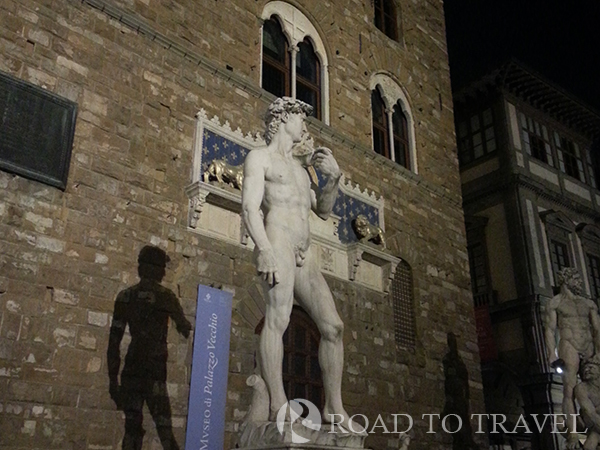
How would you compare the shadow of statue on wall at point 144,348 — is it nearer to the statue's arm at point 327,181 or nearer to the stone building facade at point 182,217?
the stone building facade at point 182,217

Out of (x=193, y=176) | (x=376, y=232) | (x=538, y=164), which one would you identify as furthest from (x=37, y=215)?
(x=538, y=164)

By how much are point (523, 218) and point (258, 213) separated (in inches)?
622

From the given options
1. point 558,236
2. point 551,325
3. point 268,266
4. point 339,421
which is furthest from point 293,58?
point 558,236

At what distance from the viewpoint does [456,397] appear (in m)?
11.3

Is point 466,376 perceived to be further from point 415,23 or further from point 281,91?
point 415,23

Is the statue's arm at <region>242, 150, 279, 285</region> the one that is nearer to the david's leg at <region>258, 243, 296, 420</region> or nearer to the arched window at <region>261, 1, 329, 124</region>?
the david's leg at <region>258, 243, 296, 420</region>

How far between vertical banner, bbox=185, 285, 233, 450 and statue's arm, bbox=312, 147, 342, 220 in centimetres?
257

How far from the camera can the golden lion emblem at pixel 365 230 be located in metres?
10.3

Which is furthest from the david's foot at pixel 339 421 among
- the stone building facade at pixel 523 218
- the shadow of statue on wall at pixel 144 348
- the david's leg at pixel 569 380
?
the stone building facade at pixel 523 218

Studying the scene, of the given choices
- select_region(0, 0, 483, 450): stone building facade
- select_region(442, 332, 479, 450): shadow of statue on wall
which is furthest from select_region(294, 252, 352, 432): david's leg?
select_region(442, 332, 479, 450): shadow of statue on wall

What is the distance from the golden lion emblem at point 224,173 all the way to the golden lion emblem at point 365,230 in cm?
261

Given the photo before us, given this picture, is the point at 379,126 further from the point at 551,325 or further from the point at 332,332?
the point at 332,332

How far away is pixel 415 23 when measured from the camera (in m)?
14.0

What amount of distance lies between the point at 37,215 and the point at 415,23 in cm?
1011
